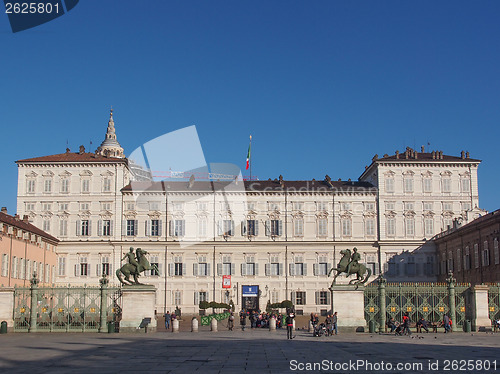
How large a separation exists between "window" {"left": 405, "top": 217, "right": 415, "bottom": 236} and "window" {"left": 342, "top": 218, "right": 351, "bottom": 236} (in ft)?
20.8

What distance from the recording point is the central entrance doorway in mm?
68750

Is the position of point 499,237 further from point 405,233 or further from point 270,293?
point 270,293

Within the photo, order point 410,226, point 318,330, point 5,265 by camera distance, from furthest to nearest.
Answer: point 410,226, point 5,265, point 318,330

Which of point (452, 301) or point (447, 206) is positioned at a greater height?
point (447, 206)

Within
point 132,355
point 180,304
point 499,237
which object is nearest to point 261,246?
point 180,304

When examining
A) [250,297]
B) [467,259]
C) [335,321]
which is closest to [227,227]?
[250,297]

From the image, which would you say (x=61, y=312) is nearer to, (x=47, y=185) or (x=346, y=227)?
(x=47, y=185)

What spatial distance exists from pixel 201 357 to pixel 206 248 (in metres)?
49.6

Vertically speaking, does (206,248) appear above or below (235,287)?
above

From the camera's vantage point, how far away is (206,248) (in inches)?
2771

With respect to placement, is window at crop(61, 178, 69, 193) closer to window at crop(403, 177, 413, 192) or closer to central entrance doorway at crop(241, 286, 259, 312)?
central entrance doorway at crop(241, 286, 259, 312)

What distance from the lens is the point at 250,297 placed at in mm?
69250

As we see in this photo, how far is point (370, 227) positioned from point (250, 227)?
43.6 feet

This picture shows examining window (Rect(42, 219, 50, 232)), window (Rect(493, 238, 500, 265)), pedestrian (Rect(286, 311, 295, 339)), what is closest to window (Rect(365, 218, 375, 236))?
window (Rect(493, 238, 500, 265))
